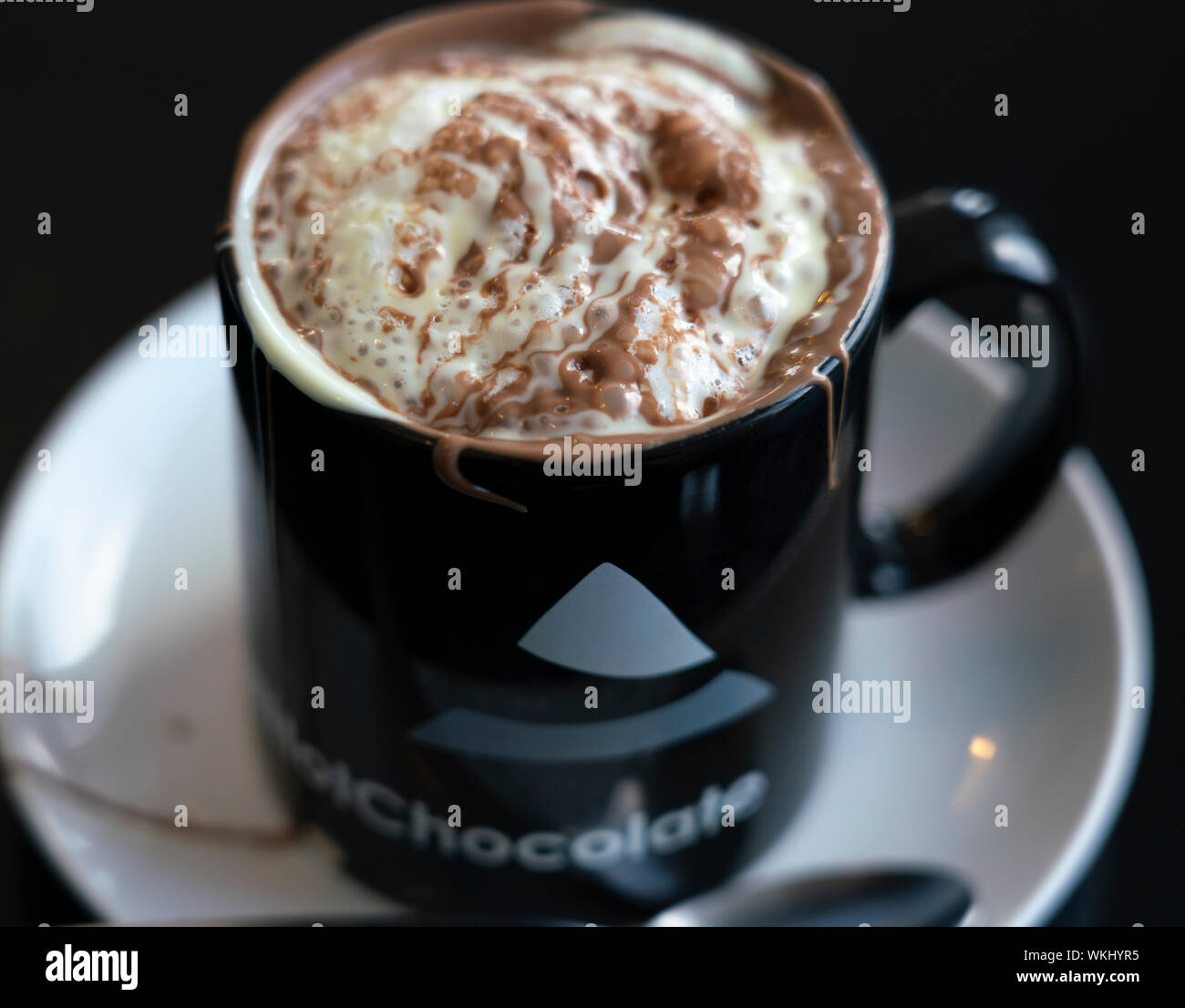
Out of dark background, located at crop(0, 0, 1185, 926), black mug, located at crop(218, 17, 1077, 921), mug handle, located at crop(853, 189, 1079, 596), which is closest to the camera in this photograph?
black mug, located at crop(218, 17, 1077, 921)

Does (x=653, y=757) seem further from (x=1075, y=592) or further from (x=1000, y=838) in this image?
(x=1075, y=592)

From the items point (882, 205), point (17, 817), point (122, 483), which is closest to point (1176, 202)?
point (882, 205)

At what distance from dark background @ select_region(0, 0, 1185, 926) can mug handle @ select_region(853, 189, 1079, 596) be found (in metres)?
0.30

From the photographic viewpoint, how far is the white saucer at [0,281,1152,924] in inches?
37.7

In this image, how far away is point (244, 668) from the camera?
3.52ft

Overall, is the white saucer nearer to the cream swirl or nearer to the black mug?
the black mug

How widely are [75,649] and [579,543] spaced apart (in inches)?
19.0

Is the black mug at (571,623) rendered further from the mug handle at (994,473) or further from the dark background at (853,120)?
the dark background at (853,120)

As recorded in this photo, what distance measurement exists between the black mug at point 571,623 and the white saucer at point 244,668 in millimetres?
67

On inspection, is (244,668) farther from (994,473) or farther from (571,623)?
(994,473)

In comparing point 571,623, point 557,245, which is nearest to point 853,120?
point 557,245

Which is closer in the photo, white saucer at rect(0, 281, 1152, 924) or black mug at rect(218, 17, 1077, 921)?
black mug at rect(218, 17, 1077, 921)

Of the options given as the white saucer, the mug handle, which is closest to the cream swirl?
the mug handle

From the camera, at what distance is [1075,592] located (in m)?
1.08
